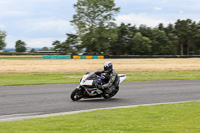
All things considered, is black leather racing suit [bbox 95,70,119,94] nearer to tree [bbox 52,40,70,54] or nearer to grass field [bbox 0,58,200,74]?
grass field [bbox 0,58,200,74]

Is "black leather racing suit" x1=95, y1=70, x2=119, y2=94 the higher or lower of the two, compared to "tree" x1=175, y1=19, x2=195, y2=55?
lower

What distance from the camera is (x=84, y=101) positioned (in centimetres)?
1238

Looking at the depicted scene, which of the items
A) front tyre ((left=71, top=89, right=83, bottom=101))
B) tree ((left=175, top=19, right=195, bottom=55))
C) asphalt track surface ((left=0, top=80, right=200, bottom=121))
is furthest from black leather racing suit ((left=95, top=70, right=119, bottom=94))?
tree ((left=175, top=19, right=195, bottom=55))

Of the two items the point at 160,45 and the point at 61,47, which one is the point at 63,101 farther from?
the point at 160,45

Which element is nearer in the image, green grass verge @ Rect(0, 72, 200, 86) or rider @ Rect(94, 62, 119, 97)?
rider @ Rect(94, 62, 119, 97)

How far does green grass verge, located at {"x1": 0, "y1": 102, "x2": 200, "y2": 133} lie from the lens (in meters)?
6.50

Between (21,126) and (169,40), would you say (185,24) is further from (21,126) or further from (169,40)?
(21,126)

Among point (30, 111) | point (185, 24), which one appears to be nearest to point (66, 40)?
point (185, 24)

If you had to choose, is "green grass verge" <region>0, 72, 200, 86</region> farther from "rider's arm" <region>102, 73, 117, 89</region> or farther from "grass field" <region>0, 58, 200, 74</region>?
"rider's arm" <region>102, 73, 117, 89</region>

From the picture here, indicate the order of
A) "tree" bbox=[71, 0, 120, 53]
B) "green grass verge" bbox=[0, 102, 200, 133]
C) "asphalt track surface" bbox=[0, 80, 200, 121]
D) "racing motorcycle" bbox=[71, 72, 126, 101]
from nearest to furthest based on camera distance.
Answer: "green grass verge" bbox=[0, 102, 200, 133]
"asphalt track surface" bbox=[0, 80, 200, 121]
"racing motorcycle" bbox=[71, 72, 126, 101]
"tree" bbox=[71, 0, 120, 53]

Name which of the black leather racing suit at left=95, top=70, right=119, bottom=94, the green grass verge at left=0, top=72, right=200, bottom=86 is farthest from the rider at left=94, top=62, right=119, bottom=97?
the green grass verge at left=0, top=72, right=200, bottom=86

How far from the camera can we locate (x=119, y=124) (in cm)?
723

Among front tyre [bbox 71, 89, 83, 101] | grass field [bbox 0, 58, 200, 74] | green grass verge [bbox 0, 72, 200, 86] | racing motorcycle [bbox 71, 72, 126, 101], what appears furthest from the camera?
grass field [bbox 0, 58, 200, 74]

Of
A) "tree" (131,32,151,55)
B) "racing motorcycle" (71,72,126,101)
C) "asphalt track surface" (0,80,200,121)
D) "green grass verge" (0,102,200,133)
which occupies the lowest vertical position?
"asphalt track surface" (0,80,200,121)
